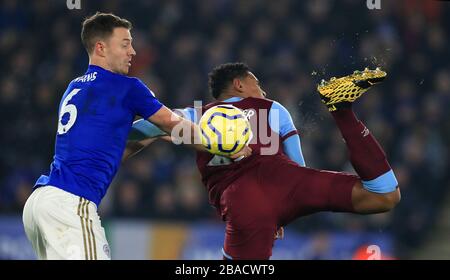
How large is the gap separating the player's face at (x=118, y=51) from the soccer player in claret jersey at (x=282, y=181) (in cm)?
56

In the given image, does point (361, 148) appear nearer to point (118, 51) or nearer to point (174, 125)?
point (174, 125)

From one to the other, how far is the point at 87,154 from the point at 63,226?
1.44 ft

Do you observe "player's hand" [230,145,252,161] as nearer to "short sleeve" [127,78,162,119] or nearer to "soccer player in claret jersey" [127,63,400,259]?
"soccer player in claret jersey" [127,63,400,259]

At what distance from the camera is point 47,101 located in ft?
33.8

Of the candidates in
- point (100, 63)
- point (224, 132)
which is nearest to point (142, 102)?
point (100, 63)

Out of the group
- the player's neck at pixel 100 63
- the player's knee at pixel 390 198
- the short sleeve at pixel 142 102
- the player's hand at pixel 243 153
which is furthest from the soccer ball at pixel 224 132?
the player's knee at pixel 390 198

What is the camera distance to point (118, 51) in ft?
17.2

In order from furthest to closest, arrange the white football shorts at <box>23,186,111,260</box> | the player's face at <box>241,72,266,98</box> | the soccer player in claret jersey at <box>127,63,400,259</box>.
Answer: the player's face at <box>241,72,266,98</box>
the soccer player in claret jersey at <box>127,63,400,259</box>
the white football shorts at <box>23,186,111,260</box>

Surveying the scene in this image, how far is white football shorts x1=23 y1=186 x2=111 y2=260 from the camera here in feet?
15.4

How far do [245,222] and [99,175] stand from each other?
965 millimetres

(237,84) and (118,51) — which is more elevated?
(118,51)

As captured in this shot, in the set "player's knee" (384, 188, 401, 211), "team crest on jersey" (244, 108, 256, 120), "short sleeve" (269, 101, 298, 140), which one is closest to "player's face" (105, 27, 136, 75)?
"team crest on jersey" (244, 108, 256, 120)

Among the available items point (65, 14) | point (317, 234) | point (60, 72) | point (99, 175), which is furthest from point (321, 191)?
point (65, 14)

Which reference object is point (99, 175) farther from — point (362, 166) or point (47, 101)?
point (47, 101)
